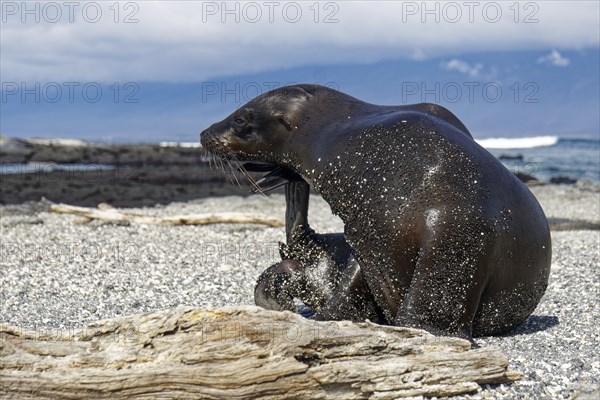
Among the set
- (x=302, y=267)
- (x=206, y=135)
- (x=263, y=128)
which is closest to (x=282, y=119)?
(x=263, y=128)

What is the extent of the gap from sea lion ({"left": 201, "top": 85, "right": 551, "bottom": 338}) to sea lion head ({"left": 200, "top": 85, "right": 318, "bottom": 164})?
0.01 metres

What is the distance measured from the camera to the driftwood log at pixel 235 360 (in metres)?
4.11

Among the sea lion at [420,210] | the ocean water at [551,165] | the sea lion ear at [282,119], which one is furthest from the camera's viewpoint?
the ocean water at [551,165]

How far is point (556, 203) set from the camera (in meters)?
24.5

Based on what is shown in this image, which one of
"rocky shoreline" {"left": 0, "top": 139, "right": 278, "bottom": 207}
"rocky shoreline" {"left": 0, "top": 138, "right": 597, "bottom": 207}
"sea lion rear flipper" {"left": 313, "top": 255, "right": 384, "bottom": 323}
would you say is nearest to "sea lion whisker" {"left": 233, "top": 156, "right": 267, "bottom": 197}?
"sea lion rear flipper" {"left": 313, "top": 255, "right": 384, "bottom": 323}

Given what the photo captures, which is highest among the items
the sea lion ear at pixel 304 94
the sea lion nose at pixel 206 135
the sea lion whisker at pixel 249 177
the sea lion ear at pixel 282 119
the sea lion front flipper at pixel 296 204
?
the sea lion ear at pixel 304 94

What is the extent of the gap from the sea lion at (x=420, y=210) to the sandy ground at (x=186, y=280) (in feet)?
1.71

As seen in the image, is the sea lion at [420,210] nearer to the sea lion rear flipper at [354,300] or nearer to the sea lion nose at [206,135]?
the sea lion rear flipper at [354,300]

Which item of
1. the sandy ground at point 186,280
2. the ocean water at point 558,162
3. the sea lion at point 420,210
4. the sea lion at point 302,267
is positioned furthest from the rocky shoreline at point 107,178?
the ocean water at point 558,162

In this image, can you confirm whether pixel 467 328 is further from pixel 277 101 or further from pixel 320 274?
pixel 277 101

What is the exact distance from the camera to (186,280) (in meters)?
9.23

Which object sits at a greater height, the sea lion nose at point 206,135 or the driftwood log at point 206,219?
the sea lion nose at point 206,135

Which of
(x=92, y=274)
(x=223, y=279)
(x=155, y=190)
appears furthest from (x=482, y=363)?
(x=155, y=190)

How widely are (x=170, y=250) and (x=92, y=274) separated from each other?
1.95 metres
